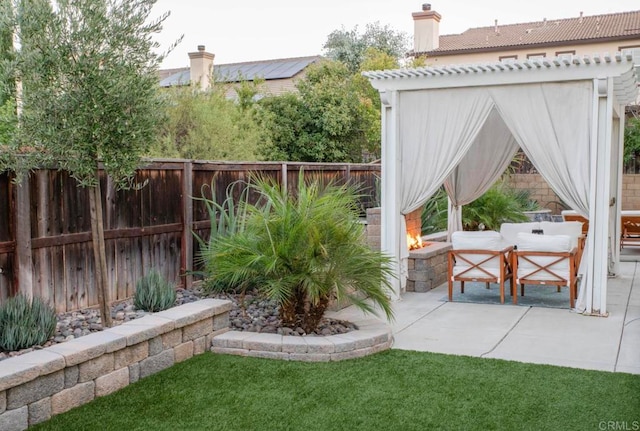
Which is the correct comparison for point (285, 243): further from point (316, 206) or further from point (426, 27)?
point (426, 27)

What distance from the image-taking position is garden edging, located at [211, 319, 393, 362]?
5.29 metres

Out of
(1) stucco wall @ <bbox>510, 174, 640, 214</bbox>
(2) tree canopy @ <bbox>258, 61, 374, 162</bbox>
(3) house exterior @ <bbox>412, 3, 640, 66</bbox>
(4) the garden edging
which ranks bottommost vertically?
(4) the garden edging

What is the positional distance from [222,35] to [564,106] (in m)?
24.3

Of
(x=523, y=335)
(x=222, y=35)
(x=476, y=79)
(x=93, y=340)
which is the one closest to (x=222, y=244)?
(x=93, y=340)

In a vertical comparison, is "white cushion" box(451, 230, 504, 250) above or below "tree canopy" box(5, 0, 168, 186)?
below

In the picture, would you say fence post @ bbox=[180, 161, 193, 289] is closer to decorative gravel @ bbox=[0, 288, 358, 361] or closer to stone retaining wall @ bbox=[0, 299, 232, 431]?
decorative gravel @ bbox=[0, 288, 358, 361]

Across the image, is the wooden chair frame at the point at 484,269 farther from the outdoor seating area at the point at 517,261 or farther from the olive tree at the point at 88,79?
the olive tree at the point at 88,79

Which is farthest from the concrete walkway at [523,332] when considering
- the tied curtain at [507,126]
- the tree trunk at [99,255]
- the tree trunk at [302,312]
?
the tree trunk at [99,255]

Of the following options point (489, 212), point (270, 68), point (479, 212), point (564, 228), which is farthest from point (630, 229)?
point (270, 68)

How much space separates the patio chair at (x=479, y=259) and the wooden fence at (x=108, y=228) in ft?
9.15

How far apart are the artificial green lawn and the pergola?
281 cm

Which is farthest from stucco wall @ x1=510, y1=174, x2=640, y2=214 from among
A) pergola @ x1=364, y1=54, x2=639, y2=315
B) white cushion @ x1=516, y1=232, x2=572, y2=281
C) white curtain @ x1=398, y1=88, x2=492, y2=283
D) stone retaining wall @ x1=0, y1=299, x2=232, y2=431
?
stone retaining wall @ x1=0, y1=299, x2=232, y2=431

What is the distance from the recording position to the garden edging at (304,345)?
529cm

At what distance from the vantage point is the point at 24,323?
14.9 ft
